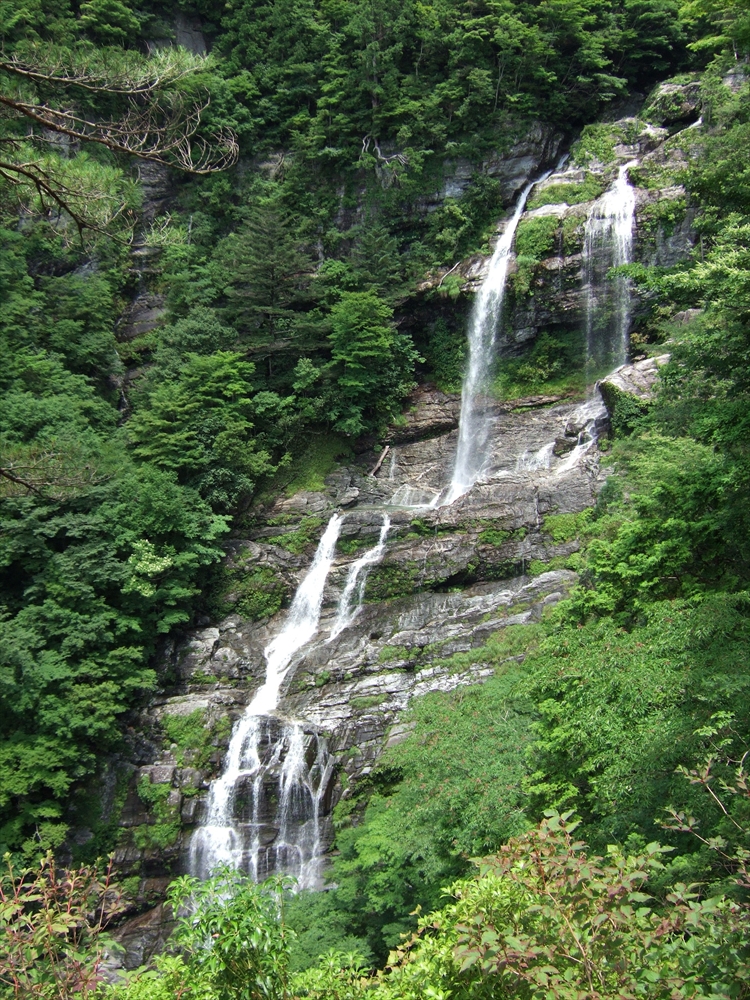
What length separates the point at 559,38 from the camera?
24.4m

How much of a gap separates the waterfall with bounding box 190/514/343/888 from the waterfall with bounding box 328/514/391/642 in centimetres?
269

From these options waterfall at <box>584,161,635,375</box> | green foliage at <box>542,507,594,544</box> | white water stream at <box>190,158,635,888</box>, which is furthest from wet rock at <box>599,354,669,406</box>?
green foliage at <box>542,507,594,544</box>

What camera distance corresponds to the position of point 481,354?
71.9ft

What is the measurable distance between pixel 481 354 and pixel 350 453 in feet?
16.5

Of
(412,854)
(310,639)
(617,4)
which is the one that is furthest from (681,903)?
(617,4)

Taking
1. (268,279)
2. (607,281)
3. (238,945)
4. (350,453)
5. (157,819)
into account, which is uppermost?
(268,279)

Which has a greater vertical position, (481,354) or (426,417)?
(481,354)

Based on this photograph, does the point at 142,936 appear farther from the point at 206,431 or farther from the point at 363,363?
the point at 363,363

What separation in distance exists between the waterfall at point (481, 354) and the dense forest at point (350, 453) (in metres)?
0.68

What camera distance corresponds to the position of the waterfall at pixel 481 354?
20.7 meters

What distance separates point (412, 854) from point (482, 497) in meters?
9.31

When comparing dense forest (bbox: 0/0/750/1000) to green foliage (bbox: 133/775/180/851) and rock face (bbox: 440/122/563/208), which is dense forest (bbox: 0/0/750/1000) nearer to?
rock face (bbox: 440/122/563/208)

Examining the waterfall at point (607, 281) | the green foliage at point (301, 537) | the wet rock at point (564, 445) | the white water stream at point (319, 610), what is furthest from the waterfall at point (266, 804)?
the waterfall at point (607, 281)

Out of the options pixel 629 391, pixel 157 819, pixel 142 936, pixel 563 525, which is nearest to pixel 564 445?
pixel 629 391
